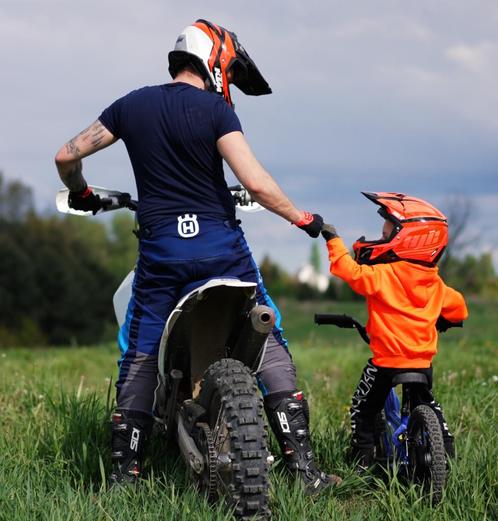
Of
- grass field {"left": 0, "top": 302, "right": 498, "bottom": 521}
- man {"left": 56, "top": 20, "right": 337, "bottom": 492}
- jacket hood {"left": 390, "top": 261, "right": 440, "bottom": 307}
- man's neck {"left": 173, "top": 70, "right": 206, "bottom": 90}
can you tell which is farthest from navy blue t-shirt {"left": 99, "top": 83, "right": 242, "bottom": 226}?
grass field {"left": 0, "top": 302, "right": 498, "bottom": 521}

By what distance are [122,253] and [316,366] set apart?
8216 cm

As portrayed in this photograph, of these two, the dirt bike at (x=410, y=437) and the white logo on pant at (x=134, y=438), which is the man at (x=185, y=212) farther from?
the dirt bike at (x=410, y=437)

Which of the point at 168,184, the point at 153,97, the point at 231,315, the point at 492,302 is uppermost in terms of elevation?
the point at 153,97

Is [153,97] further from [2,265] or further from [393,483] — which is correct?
[2,265]

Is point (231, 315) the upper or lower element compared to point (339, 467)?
upper

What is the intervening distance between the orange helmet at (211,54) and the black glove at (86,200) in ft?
2.73

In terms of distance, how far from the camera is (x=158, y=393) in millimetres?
4238

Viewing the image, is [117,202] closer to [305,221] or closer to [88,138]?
[88,138]

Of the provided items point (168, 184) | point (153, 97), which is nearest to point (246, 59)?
point (153, 97)

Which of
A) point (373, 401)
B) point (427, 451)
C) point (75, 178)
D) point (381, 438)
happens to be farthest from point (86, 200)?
point (427, 451)

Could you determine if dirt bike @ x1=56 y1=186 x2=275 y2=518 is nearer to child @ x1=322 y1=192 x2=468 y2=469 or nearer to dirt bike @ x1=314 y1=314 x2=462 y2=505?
child @ x1=322 y1=192 x2=468 y2=469

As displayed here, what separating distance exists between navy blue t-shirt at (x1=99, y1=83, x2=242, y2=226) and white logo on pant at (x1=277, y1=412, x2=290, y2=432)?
1.03 meters

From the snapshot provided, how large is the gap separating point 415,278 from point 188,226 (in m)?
1.27

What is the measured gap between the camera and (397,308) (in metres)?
4.44
